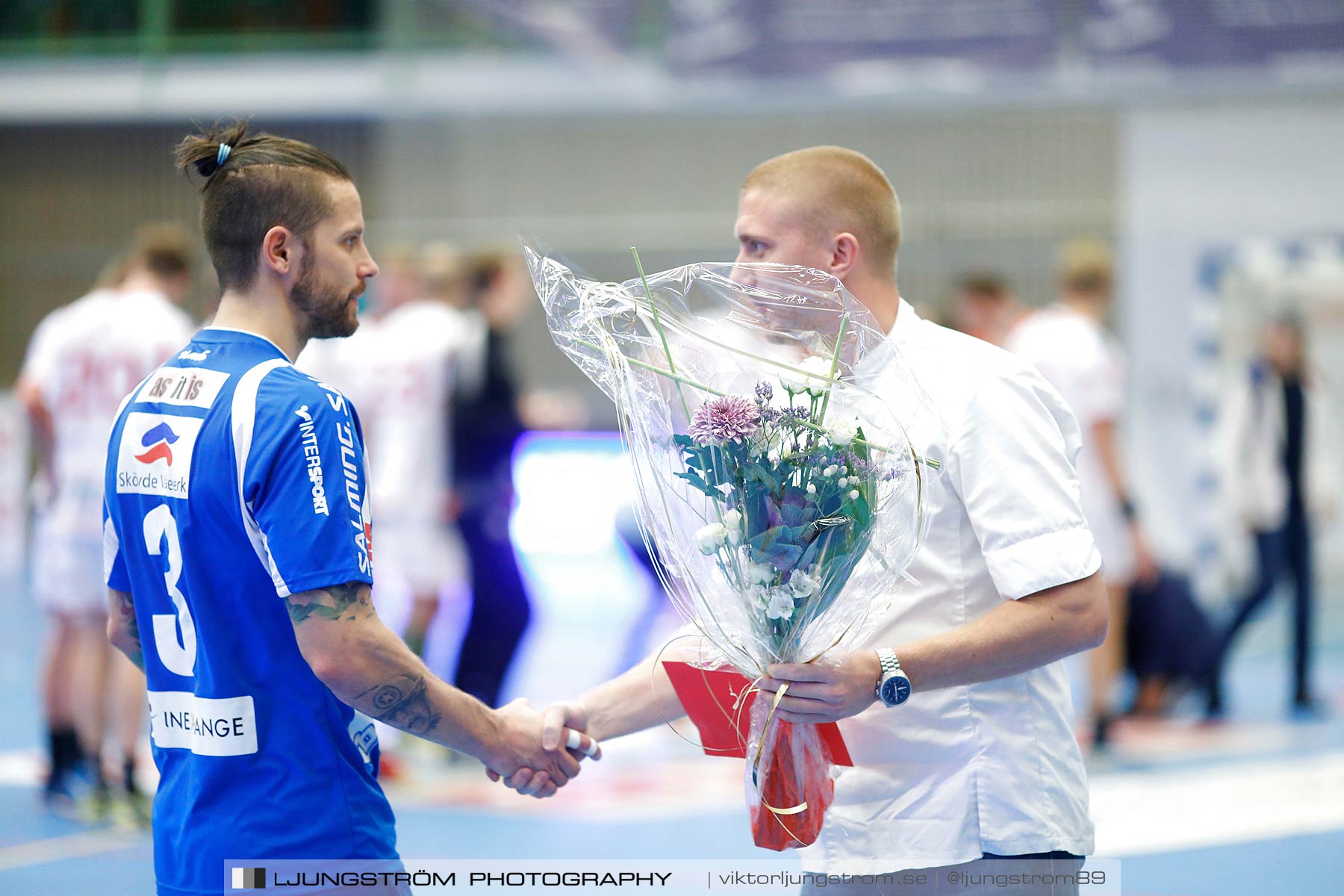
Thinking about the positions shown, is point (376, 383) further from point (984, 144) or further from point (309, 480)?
point (984, 144)

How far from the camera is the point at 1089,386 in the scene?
5688 millimetres

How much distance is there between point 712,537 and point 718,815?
11.3ft

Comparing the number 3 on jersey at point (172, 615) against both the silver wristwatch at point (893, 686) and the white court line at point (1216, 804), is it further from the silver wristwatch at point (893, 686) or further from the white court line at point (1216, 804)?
the white court line at point (1216, 804)

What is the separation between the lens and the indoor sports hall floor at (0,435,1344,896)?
166 inches

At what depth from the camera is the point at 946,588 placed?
1967mm

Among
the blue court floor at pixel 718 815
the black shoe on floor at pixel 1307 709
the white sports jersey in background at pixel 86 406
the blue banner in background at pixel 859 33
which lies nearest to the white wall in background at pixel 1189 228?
the blue banner in background at pixel 859 33

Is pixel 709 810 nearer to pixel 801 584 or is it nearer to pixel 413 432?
pixel 413 432

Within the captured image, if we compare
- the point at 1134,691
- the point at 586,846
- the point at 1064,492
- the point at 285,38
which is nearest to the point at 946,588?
the point at 1064,492

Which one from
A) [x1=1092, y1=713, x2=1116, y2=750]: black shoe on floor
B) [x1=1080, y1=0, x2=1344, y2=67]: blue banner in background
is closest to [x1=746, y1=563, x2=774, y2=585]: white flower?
[x1=1092, y1=713, x2=1116, y2=750]: black shoe on floor

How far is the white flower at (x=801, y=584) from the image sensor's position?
5.72ft

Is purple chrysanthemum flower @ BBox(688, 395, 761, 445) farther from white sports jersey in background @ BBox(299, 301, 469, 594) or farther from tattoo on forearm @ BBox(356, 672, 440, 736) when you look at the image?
white sports jersey in background @ BBox(299, 301, 469, 594)

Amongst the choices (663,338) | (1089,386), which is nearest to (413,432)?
(1089,386)

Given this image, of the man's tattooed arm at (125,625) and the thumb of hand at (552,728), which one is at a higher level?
the man's tattooed arm at (125,625)

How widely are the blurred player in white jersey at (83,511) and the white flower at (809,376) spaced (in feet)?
12.5
